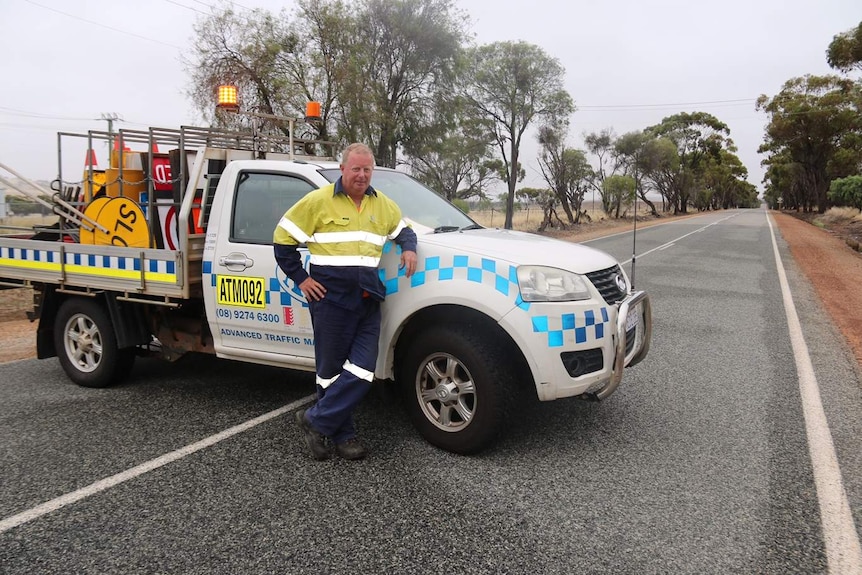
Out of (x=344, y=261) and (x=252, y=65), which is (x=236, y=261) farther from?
(x=252, y=65)

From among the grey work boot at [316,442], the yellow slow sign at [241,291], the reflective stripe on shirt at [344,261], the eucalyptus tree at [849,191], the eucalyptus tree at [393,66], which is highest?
the eucalyptus tree at [393,66]

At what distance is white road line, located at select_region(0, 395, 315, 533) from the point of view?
3.19 meters

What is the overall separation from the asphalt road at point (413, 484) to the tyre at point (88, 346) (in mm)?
177

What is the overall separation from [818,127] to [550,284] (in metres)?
55.4

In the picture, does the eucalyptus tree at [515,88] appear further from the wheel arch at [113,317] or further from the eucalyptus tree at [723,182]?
the eucalyptus tree at [723,182]

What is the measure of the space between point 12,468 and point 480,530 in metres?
2.88

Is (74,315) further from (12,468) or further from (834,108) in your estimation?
(834,108)

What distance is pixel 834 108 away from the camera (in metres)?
46.2

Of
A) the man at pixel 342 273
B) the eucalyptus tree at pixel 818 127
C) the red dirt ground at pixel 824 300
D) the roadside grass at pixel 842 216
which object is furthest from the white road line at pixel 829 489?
the eucalyptus tree at pixel 818 127

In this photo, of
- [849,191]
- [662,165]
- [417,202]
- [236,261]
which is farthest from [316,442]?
[662,165]

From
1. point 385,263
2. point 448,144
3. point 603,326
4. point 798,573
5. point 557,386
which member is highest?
point 448,144

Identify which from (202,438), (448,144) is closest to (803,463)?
(202,438)

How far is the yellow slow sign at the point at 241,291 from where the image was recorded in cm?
437

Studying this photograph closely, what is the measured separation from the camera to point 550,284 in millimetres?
3660
